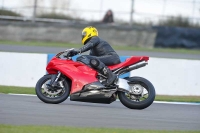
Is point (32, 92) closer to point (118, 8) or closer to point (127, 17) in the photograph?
point (127, 17)

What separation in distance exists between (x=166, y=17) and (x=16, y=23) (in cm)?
742

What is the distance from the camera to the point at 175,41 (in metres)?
26.7

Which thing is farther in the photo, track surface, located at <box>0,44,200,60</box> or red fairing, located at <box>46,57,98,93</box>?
track surface, located at <box>0,44,200,60</box>

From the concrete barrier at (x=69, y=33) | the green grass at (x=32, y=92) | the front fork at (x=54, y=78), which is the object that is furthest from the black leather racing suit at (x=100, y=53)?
the concrete barrier at (x=69, y=33)

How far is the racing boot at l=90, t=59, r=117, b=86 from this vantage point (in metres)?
10.0

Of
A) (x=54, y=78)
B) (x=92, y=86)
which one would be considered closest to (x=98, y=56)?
(x=92, y=86)

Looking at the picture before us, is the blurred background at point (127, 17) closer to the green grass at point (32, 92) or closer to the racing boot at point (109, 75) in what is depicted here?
the green grass at point (32, 92)

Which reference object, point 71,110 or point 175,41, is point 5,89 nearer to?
point 71,110

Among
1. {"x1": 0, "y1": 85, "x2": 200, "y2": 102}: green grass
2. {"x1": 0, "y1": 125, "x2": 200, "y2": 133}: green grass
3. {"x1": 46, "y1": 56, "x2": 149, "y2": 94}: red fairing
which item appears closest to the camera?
{"x1": 0, "y1": 125, "x2": 200, "y2": 133}: green grass

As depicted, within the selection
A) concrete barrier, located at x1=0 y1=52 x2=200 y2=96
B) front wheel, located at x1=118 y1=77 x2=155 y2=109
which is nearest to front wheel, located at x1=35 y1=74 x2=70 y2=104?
front wheel, located at x1=118 y1=77 x2=155 y2=109

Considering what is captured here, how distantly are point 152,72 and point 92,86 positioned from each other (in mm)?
4984

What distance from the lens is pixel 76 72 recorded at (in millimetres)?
10195

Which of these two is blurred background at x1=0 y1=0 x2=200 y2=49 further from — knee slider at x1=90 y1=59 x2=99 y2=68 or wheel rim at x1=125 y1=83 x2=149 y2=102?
wheel rim at x1=125 y1=83 x2=149 y2=102

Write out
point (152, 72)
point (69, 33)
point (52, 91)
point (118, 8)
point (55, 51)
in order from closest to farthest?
point (52, 91) < point (152, 72) < point (55, 51) < point (69, 33) < point (118, 8)
